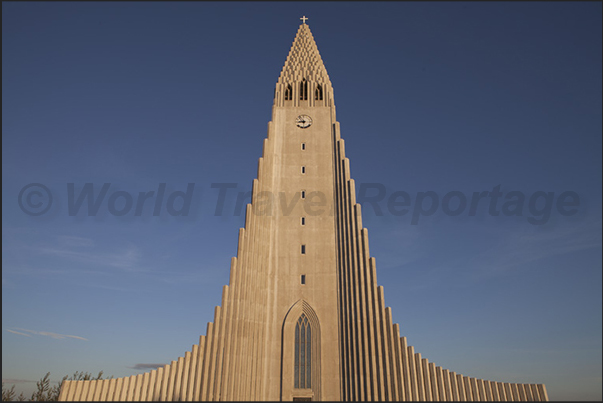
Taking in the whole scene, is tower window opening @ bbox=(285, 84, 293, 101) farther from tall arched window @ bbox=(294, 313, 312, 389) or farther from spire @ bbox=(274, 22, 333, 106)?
tall arched window @ bbox=(294, 313, 312, 389)

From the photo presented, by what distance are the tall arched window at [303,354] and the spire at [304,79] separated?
2200 centimetres

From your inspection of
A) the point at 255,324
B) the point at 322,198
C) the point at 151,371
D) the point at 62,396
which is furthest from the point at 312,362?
the point at 62,396

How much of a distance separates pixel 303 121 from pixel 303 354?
2177 cm

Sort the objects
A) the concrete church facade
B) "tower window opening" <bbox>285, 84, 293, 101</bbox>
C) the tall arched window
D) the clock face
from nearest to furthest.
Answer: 1. the concrete church facade
2. the tall arched window
3. the clock face
4. "tower window opening" <bbox>285, 84, 293, 101</bbox>

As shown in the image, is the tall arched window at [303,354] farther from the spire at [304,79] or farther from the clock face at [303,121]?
the spire at [304,79]

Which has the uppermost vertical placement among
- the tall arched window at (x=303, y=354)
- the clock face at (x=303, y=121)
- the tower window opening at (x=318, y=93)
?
the tower window opening at (x=318, y=93)

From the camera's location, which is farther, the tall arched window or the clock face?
the clock face

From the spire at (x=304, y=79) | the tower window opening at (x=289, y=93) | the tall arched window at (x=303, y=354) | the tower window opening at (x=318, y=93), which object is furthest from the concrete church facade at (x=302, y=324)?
the tower window opening at (x=289, y=93)

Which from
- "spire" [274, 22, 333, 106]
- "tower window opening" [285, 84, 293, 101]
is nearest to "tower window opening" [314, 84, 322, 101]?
"spire" [274, 22, 333, 106]

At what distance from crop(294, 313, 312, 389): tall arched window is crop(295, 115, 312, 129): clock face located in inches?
724

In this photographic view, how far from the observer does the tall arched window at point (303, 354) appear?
27.6m

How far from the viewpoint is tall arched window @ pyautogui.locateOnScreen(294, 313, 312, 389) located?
1086 inches

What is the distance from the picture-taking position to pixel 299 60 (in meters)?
42.3

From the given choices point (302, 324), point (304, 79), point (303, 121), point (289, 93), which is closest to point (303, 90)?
point (304, 79)
